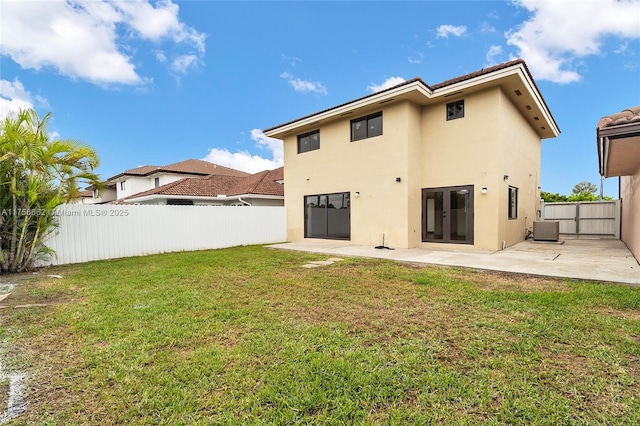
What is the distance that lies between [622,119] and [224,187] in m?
21.3

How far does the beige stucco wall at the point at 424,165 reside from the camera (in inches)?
410

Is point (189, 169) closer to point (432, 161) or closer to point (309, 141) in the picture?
point (309, 141)

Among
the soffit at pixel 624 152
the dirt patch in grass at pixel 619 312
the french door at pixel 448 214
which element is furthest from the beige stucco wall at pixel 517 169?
the dirt patch in grass at pixel 619 312

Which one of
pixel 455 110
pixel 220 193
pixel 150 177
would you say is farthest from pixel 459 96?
pixel 150 177

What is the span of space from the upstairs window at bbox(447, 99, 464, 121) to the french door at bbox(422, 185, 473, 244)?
105 inches

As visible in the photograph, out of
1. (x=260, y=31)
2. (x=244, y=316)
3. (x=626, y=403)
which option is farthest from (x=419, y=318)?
(x=260, y=31)

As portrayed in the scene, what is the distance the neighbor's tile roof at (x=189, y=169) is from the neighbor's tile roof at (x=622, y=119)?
27.6 meters

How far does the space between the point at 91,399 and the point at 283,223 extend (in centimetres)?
1359

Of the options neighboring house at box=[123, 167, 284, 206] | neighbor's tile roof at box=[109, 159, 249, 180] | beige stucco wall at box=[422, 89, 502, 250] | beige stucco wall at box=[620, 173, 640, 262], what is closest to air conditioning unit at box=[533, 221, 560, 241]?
beige stucco wall at box=[620, 173, 640, 262]

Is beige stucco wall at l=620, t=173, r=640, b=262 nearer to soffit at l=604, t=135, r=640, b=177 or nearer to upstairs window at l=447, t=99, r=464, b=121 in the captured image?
soffit at l=604, t=135, r=640, b=177

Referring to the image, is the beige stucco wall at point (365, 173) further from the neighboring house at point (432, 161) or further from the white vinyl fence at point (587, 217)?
the white vinyl fence at point (587, 217)

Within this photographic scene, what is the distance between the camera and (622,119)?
4312mm

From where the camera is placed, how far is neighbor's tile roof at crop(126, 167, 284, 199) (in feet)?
63.6

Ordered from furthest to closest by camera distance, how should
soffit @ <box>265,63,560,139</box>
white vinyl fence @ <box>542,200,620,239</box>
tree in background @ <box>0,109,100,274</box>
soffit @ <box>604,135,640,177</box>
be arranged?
white vinyl fence @ <box>542,200,620,239</box>
soffit @ <box>265,63,560,139</box>
tree in background @ <box>0,109,100,274</box>
soffit @ <box>604,135,640,177</box>
